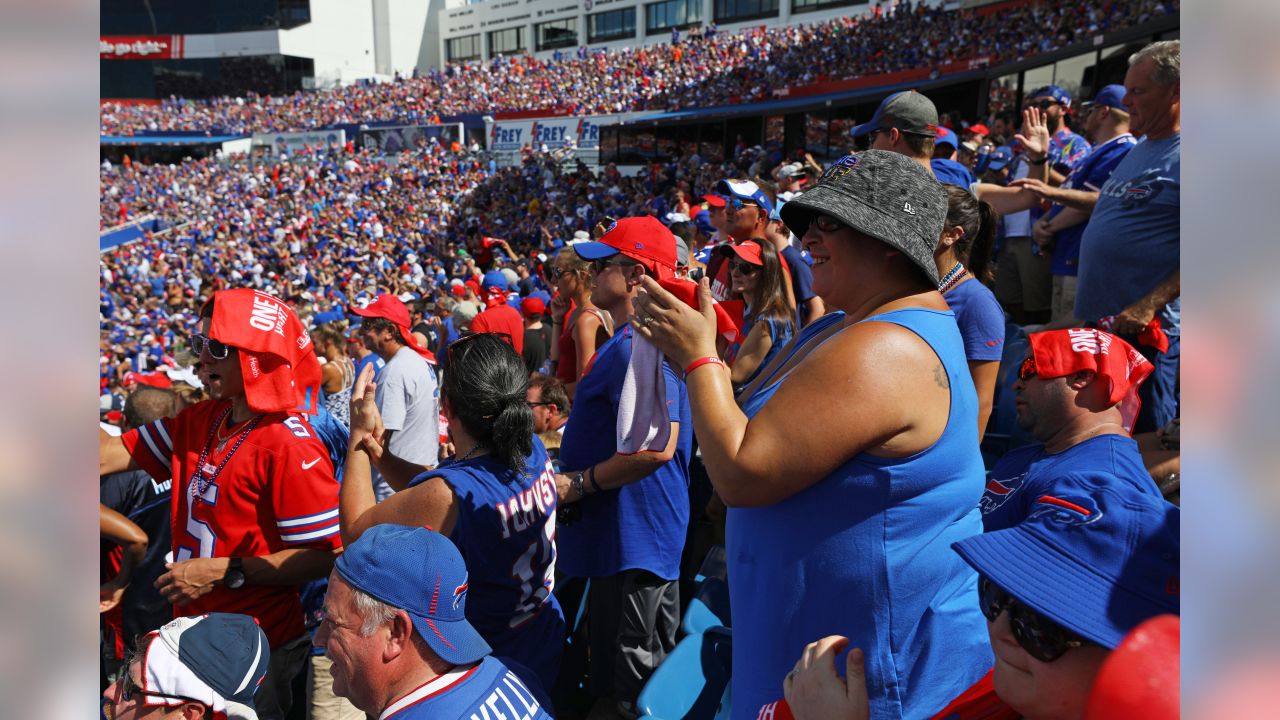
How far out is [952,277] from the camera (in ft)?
9.72

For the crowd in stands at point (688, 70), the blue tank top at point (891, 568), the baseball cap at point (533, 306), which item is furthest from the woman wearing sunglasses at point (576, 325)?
the crowd in stands at point (688, 70)

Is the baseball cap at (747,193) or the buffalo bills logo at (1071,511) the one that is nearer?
the buffalo bills logo at (1071,511)

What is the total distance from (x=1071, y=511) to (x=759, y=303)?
2573 millimetres

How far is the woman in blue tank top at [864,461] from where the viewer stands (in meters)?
1.55

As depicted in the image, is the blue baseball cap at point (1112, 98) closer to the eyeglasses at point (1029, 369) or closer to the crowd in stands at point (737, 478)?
the crowd in stands at point (737, 478)

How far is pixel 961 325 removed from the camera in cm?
284

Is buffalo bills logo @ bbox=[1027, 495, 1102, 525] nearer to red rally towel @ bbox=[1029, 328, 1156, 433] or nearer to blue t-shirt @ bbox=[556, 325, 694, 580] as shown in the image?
red rally towel @ bbox=[1029, 328, 1156, 433]

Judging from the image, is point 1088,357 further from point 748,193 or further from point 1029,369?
point 748,193

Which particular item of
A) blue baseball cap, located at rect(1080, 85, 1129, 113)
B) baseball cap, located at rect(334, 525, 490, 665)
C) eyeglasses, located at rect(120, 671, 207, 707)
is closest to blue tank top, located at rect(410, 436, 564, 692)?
baseball cap, located at rect(334, 525, 490, 665)

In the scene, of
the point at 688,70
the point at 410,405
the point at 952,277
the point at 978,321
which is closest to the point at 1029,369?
the point at 978,321

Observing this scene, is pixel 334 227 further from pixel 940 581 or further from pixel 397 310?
pixel 940 581

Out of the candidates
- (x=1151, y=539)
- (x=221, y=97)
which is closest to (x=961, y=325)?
(x=1151, y=539)

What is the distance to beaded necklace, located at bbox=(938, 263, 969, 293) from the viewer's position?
2.94 meters

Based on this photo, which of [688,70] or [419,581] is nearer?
[419,581]
